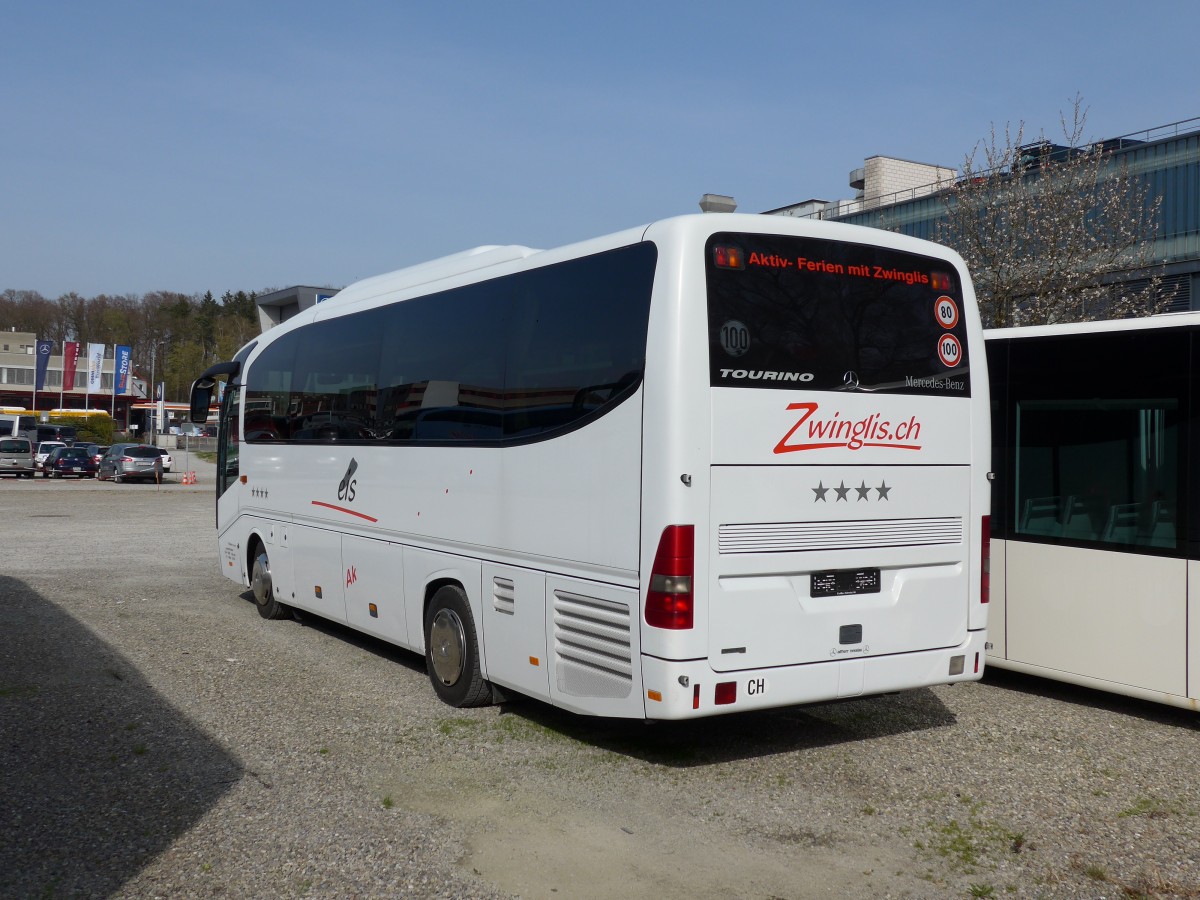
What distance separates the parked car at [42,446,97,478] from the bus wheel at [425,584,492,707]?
4670 centimetres

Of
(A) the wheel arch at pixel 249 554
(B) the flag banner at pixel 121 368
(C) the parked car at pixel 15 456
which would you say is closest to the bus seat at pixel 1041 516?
(A) the wheel arch at pixel 249 554

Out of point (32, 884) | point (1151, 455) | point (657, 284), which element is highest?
point (657, 284)

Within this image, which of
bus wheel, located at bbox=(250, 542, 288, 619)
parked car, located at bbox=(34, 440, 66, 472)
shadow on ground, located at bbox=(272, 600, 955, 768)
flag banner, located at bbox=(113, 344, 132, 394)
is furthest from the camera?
flag banner, located at bbox=(113, 344, 132, 394)

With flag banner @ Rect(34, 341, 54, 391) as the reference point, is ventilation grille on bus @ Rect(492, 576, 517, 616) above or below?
below

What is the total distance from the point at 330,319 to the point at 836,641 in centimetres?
586

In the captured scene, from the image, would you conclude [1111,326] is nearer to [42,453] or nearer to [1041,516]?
→ [1041,516]

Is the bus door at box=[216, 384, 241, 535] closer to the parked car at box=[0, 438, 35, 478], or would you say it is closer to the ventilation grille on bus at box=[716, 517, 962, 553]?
the ventilation grille on bus at box=[716, 517, 962, 553]

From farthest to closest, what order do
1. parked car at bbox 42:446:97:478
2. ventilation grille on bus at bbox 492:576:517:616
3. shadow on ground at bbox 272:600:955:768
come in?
parked car at bbox 42:446:97:478 < ventilation grille on bus at bbox 492:576:517:616 < shadow on ground at bbox 272:600:955:768

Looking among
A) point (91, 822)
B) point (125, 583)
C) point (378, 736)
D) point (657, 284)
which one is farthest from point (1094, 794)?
point (125, 583)

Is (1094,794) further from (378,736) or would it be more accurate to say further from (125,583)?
(125,583)

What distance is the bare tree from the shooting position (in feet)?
74.6

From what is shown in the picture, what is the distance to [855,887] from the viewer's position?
4895 mm

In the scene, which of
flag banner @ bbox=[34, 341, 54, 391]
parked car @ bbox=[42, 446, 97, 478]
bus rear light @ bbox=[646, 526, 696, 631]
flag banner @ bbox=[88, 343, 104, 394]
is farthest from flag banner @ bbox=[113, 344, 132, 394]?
bus rear light @ bbox=[646, 526, 696, 631]

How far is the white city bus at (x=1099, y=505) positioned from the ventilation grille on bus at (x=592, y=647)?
350cm
